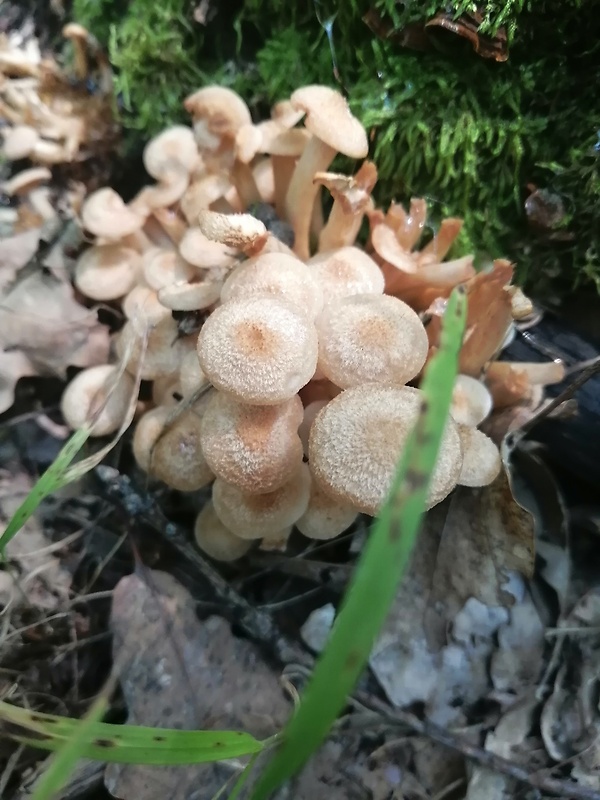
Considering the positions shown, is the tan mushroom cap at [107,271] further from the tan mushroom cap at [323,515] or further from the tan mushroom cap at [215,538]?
the tan mushroom cap at [323,515]

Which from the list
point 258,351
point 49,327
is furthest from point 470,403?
point 49,327

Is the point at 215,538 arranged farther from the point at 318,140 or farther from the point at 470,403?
the point at 318,140

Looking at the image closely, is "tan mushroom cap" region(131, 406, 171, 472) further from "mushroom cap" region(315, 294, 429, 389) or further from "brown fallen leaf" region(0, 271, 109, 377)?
"mushroom cap" region(315, 294, 429, 389)

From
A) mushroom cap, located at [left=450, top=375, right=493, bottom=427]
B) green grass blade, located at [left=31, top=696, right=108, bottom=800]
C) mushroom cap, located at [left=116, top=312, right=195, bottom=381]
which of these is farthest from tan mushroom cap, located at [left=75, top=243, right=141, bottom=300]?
green grass blade, located at [left=31, top=696, right=108, bottom=800]

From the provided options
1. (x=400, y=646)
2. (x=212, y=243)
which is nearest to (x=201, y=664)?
(x=400, y=646)

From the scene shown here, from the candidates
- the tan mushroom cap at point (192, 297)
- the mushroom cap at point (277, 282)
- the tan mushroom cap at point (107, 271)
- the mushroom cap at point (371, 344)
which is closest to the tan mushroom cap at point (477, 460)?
the mushroom cap at point (371, 344)

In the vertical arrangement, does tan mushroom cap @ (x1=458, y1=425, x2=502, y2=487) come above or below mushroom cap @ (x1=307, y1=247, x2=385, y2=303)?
below
